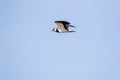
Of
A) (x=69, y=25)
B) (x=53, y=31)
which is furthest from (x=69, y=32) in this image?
(x=53, y=31)

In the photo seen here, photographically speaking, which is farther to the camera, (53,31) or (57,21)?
(53,31)

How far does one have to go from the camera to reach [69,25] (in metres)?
50.4

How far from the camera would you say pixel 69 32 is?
51.0 meters

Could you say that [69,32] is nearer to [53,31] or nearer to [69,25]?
[69,25]

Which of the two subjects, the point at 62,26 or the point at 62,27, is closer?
the point at 62,26

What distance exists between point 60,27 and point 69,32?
2.48 meters

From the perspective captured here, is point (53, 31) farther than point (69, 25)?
Yes

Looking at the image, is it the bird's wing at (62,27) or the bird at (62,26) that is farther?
the bird's wing at (62,27)

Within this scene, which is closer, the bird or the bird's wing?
the bird

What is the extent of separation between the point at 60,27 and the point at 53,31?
3193 mm

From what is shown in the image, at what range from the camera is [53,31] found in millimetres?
55938

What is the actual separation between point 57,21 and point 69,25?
1.92 meters

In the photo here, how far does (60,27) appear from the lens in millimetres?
52969

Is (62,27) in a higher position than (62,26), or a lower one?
lower
